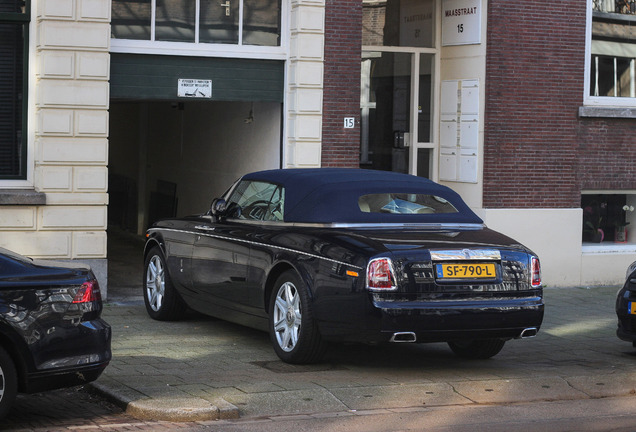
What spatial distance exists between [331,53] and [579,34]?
382cm

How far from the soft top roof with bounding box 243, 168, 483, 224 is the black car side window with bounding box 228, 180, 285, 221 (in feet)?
0.31

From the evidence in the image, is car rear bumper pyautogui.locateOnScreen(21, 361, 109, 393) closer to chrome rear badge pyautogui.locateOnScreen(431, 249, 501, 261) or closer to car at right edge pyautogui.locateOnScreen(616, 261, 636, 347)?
chrome rear badge pyautogui.locateOnScreen(431, 249, 501, 261)

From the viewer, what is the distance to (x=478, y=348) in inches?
374

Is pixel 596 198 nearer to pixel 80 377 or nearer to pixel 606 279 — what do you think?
pixel 606 279

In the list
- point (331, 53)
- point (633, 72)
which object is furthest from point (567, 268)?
point (331, 53)

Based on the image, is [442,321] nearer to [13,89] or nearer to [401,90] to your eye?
[13,89]

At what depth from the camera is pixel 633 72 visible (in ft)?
53.1

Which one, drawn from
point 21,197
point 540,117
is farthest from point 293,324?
point 540,117

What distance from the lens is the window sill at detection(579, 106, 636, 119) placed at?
1539cm

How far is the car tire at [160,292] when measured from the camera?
11023 millimetres

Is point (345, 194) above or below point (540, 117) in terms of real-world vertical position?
below

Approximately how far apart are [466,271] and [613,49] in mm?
8735

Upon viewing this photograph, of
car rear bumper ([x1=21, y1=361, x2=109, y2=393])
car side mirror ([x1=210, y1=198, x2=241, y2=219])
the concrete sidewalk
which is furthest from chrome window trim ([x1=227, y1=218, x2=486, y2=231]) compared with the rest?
car rear bumper ([x1=21, y1=361, x2=109, y2=393])

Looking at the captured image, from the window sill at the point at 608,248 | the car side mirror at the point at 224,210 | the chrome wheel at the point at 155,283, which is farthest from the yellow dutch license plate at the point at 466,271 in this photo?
the window sill at the point at 608,248
